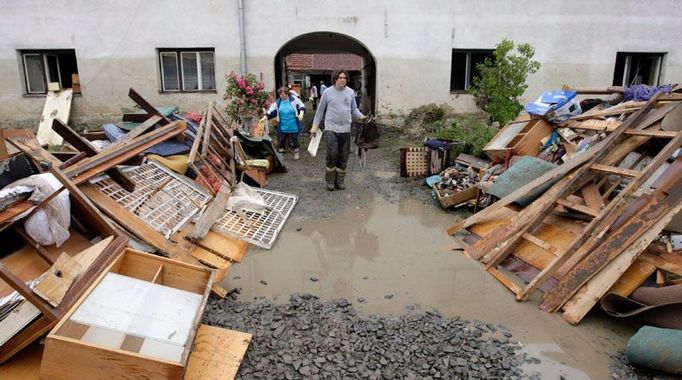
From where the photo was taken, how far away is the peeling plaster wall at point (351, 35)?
34.0ft

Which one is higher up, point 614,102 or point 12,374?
point 614,102

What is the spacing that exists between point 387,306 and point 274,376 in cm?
115

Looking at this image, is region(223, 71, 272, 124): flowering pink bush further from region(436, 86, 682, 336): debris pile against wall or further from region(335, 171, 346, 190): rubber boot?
region(436, 86, 682, 336): debris pile against wall

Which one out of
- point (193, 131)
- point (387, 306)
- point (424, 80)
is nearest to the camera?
point (387, 306)

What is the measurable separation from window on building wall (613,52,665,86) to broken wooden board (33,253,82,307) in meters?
13.2

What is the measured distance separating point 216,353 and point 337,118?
14.1ft

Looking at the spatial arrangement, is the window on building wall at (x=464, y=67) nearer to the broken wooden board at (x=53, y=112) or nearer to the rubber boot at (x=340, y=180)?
the rubber boot at (x=340, y=180)

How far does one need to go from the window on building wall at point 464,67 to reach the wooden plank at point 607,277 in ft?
29.2

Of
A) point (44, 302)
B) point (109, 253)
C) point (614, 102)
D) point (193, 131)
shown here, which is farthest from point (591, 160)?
point (193, 131)

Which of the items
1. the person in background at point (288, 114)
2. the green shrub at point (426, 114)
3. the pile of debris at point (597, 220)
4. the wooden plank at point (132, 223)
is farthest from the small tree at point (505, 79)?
the wooden plank at point (132, 223)

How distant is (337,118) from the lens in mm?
6383

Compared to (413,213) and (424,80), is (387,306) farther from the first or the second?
(424,80)

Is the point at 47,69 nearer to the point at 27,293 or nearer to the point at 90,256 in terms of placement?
the point at 90,256

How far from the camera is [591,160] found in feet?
14.0
